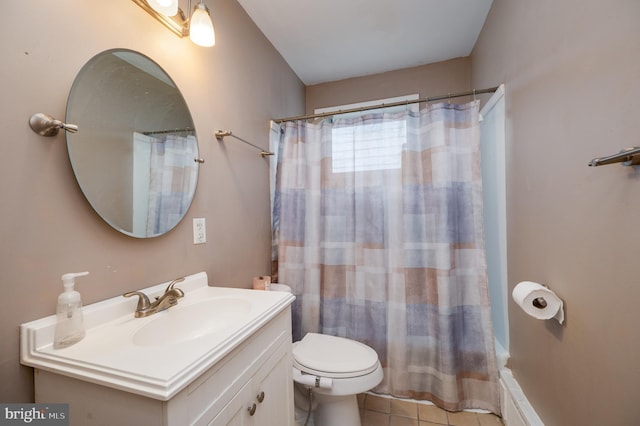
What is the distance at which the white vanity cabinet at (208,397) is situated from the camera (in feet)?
1.71

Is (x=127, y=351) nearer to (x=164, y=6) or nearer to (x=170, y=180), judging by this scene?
(x=170, y=180)

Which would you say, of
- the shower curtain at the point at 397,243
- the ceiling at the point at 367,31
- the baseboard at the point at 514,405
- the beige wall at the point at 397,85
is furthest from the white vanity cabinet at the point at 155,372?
the beige wall at the point at 397,85

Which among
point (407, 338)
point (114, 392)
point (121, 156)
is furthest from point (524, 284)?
point (121, 156)

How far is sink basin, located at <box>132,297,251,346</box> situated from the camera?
826 mm

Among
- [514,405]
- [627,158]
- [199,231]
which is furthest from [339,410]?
[627,158]

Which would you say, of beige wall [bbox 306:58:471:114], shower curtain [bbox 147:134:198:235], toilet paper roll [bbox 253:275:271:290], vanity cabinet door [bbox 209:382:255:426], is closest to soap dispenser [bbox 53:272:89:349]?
shower curtain [bbox 147:134:198:235]

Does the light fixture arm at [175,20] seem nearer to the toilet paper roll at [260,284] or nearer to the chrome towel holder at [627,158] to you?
the toilet paper roll at [260,284]

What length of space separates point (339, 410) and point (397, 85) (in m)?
2.49

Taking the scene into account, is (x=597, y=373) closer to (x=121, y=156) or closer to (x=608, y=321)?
(x=608, y=321)

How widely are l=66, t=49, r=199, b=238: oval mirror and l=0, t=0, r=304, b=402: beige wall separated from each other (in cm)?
Answer: 3

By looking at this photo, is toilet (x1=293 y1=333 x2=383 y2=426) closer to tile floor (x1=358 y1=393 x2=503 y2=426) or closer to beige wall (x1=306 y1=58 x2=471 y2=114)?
tile floor (x1=358 y1=393 x2=503 y2=426)

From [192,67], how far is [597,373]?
6.49ft

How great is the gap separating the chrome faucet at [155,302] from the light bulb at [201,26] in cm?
106

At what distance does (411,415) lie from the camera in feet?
4.99
